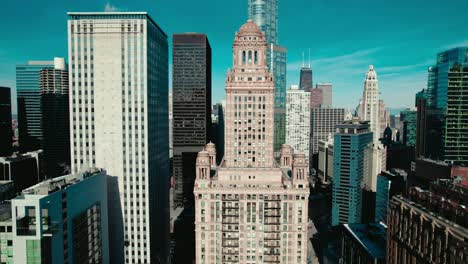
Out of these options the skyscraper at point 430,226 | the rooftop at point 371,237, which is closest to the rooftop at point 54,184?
the skyscraper at point 430,226

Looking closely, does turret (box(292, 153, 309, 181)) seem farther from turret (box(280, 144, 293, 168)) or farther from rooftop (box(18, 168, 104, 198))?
rooftop (box(18, 168, 104, 198))

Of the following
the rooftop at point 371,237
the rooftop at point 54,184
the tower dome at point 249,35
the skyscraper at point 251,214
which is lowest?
the rooftop at point 371,237

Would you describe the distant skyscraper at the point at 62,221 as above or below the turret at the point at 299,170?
below

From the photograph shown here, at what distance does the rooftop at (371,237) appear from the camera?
14550 cm

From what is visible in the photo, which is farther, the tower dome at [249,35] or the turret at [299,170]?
the tower dome at [249,35]

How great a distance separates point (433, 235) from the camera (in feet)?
321

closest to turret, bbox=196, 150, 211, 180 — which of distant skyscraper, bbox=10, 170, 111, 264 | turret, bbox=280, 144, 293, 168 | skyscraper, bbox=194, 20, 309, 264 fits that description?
skyscraper, bbox=194, 20, 309, 264

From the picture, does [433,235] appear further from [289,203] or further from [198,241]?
[198,241]

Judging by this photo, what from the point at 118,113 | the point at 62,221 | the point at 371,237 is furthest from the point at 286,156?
the point at 62,221

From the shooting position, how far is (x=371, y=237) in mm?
160875

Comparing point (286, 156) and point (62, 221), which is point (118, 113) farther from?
point (286, 156)

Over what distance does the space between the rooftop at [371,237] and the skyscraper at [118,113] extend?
92.2m

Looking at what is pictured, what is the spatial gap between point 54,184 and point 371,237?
428 ft

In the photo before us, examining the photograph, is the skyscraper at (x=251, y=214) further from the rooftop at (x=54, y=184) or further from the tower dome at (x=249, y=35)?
the tower dome at (x=249, y=35)
